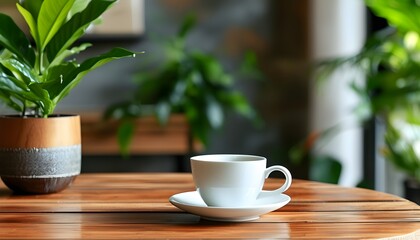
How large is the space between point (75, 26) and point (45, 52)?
108 millimetres

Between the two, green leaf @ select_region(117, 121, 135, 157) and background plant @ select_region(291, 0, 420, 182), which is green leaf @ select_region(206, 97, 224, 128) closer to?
green leaf @ select_region(117, 121, 135, 157)

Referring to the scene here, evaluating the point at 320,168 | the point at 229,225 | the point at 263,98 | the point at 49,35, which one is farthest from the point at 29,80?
the point at 263,98

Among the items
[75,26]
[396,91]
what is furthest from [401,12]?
[75,26]

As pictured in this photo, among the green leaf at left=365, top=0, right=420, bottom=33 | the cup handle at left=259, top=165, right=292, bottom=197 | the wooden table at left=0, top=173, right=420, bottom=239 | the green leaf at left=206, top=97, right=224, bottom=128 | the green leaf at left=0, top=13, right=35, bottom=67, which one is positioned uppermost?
the green leaf at left=365, top=0, right=420, bottom=33

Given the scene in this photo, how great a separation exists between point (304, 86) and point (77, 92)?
99 centimetres

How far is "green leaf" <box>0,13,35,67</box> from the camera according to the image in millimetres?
1274

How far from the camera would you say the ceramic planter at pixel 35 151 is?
49.9 inches

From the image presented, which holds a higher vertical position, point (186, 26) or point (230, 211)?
point (186, 26)

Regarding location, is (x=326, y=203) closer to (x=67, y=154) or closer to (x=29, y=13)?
(x=67, y=154)

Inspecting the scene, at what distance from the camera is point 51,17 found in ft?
4.12

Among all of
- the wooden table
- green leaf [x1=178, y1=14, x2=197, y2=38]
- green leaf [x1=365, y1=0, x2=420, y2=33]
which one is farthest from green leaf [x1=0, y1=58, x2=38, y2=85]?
green leaf [x1=178, y1=14, x2=197, y2=38]

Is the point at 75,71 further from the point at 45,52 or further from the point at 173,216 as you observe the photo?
the point at 173,216

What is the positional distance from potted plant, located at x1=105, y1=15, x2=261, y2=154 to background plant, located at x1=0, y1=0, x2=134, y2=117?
140 centimetres

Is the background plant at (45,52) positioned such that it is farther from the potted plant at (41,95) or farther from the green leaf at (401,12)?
the green leaf at (401,12)
